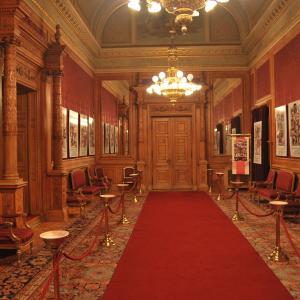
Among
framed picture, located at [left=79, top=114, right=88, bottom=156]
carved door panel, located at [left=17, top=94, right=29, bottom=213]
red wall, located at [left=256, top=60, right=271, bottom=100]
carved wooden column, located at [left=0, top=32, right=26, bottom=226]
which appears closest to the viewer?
carved wooden column, located at [left=0, top=32, right=26, bottom=226]

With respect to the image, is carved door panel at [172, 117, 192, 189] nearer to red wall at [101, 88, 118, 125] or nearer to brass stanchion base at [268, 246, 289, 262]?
red wall at [101, 88, 118, 125]

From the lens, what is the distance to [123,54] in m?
13.9

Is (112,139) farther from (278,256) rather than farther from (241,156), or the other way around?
(278,256)

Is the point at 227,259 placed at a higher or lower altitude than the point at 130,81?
lower

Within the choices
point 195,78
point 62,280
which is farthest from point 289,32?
point 62,280

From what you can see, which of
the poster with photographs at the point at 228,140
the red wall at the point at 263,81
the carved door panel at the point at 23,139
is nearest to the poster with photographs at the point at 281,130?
the red wall at the point at 263,81

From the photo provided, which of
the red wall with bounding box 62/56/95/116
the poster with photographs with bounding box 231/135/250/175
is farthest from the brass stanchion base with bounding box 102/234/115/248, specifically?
the poster with photographs with bounding box 231/135/250/175

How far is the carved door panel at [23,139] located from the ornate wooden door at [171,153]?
6.66m

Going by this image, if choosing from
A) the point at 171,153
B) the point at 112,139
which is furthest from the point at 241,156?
the point at 112,139

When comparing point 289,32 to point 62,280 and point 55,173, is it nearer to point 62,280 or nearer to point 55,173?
point 55,173

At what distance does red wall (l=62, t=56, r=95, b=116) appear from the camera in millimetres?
10133

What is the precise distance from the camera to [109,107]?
15.0 m

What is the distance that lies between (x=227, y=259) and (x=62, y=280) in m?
2.23

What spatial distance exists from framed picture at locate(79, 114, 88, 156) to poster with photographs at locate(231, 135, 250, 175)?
442cm
